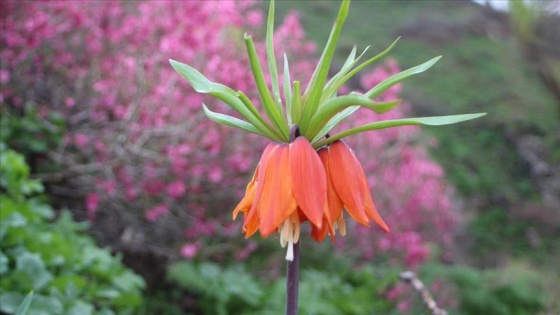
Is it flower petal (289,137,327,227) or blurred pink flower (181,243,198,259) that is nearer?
flower petal (289,137,327,227)

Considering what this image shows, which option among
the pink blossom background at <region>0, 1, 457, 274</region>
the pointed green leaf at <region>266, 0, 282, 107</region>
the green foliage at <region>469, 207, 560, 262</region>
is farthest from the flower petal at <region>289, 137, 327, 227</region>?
the green foliage at <region>469, 207, 560, 262</region>

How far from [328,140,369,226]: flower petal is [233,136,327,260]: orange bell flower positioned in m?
0.04

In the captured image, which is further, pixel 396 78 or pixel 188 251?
pixel 188 251

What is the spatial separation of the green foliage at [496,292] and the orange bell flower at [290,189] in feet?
10.5

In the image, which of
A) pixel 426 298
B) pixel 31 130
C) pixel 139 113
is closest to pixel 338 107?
pixel 426 298

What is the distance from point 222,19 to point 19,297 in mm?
2905

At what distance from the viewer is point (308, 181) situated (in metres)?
0.86

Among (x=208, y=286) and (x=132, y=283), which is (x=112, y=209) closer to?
(x=208, y=286)

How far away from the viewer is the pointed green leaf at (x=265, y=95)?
0.85 meters

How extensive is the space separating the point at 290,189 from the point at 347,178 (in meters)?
0.10

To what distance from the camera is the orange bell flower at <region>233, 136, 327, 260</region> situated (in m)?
0.85

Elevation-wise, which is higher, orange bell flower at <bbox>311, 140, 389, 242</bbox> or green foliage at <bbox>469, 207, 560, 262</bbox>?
green foliage at <bbox>469, 207, 560, 262</bbox>

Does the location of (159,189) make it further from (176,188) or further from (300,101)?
(300,101)

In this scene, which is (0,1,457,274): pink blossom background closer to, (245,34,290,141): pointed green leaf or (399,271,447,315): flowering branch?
(399,271,447,315): flowering branch
